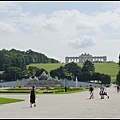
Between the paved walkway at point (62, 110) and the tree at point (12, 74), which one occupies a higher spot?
the tree at point (12, 74)

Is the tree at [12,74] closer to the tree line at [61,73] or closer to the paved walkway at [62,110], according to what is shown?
the tree line at [61,73]

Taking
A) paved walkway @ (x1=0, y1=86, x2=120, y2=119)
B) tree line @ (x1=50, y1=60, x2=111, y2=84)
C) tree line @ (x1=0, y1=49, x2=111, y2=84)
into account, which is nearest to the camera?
paved walkway @ (x1=0, y1=86, x2=120, y2=119)

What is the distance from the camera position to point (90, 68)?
443 feet

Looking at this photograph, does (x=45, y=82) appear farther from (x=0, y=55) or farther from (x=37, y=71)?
(x=0, y=55)

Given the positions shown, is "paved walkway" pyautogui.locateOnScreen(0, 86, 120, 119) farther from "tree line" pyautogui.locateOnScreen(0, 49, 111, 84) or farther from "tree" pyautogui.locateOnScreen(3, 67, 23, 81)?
"tree" pyautogui.locateOnScreen(3, 67, 23, 81)

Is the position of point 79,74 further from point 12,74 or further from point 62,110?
point 62,110

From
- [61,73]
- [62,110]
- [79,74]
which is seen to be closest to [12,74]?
[61,73]

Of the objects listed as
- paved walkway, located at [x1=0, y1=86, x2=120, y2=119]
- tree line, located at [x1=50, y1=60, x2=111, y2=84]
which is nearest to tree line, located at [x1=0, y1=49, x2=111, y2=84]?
tree line, located at [x1=50, y1=60, x2=111, y2=84]

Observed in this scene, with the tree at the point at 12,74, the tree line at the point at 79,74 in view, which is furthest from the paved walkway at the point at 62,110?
the tree at the point at 12,74

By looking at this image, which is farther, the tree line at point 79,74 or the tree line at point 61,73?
the tree line at point 61,73

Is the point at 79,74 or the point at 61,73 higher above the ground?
the point at 61,73

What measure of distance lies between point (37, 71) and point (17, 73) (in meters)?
11.2

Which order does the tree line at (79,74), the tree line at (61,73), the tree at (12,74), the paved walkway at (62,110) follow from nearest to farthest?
the paved walkway at (62,110) → the tree line at (79,74) → the tree line at (61,73) → the tree at (12,74)

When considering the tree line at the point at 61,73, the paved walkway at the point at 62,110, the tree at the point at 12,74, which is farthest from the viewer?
the tree at the point at 12,74
